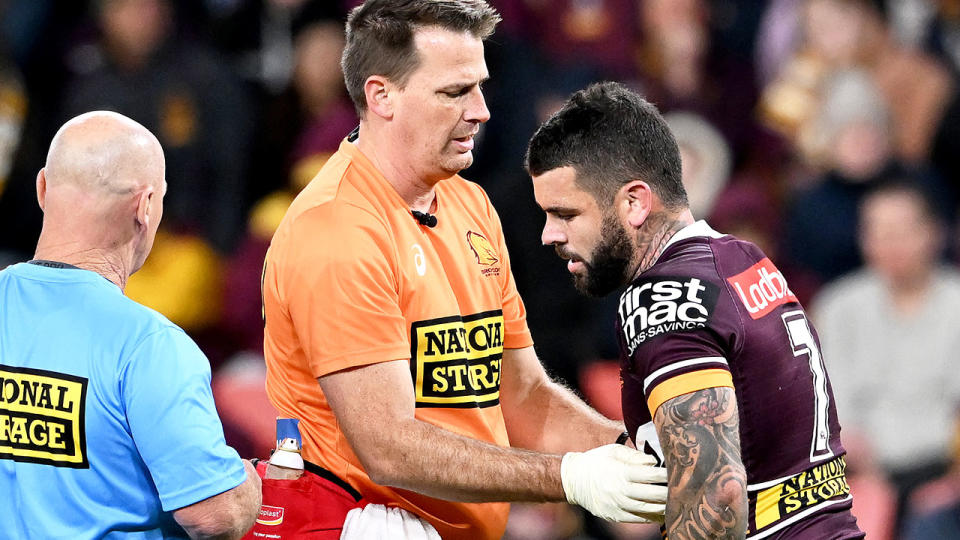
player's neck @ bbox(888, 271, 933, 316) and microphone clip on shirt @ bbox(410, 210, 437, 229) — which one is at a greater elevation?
player's neck @ bbox(888, 271, 933, 316)

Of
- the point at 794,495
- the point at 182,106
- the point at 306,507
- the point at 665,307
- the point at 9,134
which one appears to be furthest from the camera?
the point at 9,134

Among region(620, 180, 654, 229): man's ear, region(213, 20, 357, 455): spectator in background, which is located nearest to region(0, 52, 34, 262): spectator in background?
region(213, 20, 357, 455): spectator in background

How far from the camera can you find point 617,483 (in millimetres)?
3760

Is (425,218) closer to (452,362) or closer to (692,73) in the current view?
Result: (452,362)

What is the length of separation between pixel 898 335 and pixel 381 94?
470 cm

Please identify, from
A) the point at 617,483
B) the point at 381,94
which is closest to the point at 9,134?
the point at 381,94

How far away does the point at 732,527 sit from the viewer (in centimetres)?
343

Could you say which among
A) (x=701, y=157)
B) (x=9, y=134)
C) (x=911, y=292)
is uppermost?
(x=9, y=134)

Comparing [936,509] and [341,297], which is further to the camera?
[936,509]

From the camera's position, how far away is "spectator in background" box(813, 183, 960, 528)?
774 cm

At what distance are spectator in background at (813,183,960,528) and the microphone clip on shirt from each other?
4266 millimetres

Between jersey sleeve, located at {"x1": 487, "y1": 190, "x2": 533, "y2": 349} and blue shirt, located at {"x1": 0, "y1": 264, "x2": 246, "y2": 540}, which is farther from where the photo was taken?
jersey sleeve, located at {"x1": 487, "y1": 190, "x2": 533, "y2": 349}

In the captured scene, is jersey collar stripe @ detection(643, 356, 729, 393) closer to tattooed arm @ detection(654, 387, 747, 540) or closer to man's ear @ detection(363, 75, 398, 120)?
tattooed arm @ detection(654, 387, 747, 540)

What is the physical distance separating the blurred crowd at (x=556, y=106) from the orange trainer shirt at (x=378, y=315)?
130 inches
